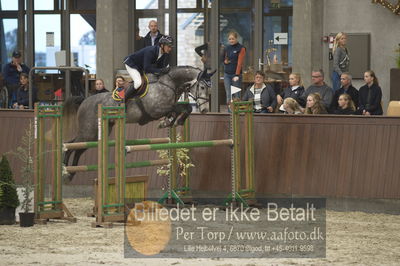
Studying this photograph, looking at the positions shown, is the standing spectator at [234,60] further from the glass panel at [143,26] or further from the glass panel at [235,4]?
the glass panel at [143,26]

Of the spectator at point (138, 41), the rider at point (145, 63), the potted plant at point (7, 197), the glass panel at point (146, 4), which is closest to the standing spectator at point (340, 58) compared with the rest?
the rider at point (145, 63)

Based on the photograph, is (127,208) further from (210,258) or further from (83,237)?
(210,258)

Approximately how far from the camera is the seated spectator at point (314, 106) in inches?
617

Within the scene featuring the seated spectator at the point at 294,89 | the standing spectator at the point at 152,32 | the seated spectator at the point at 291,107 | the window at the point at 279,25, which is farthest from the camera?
the window at the point at 279,25

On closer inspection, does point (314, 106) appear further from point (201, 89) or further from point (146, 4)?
point (146, 4)

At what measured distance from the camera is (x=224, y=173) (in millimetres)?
15664

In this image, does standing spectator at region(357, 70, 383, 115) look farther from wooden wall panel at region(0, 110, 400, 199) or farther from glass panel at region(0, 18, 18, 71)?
glass panel at region(0, 18, 18, 71)

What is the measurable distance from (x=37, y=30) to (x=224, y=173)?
995cm

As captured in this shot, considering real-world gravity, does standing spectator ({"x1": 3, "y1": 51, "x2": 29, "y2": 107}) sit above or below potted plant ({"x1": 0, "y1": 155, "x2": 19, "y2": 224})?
above

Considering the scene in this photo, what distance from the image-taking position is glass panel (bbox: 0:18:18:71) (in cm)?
2416

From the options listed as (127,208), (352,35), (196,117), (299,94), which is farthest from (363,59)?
(127,208)

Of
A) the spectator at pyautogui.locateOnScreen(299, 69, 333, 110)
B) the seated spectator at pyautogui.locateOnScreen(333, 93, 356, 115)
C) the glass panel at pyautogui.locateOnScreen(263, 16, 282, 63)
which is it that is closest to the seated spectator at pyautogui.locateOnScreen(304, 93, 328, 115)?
the seated spectator at pyautogui.locateOnScreen(333, 93, 356, 115)

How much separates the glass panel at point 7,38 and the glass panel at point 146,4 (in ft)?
9.81

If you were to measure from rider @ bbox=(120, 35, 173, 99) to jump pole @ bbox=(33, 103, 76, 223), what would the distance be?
A: 167cm
